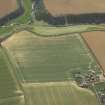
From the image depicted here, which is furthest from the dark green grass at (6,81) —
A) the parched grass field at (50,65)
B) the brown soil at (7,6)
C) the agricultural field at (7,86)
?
the brown soil at (7,6)

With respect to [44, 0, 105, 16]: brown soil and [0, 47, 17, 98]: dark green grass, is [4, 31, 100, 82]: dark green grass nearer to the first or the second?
[0, 47, 17, 98]: dark green grass

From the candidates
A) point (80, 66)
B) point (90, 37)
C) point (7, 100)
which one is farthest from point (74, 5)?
point (7, 100)

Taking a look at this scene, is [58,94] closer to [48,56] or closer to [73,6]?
[48,56]

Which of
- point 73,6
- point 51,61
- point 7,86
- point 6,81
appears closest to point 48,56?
point 51,61

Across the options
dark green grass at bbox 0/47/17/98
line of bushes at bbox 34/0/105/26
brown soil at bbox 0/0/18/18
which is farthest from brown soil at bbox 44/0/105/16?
dark green grass at bbox 0/47/17/98

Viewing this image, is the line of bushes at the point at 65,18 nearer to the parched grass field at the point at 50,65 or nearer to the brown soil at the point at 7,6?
the brown soil at the point at 7,6
